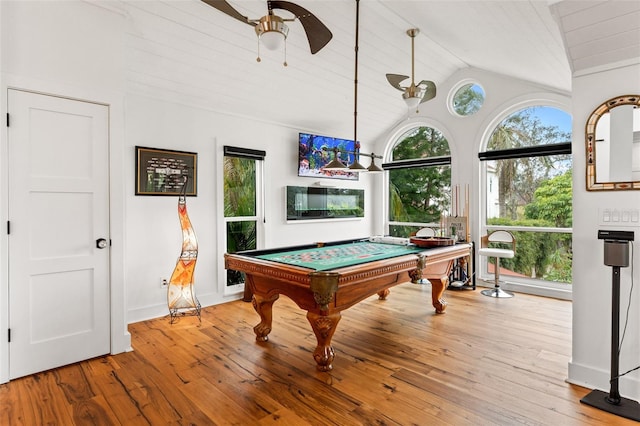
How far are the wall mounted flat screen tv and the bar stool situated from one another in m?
2.52

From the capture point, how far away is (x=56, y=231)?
9.32ft

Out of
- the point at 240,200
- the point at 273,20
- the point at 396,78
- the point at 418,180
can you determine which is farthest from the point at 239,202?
the point at 418,180

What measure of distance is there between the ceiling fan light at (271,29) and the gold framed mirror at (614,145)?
2205mm

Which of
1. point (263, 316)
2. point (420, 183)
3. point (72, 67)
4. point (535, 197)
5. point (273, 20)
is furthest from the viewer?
point (420, 183)

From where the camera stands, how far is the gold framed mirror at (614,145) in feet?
7.61

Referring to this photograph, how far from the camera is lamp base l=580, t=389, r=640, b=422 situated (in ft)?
6.93

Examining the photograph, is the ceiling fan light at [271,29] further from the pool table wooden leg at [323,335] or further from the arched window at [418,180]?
the arched window at [418,180]

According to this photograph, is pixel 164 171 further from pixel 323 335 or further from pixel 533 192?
pixel 533 192

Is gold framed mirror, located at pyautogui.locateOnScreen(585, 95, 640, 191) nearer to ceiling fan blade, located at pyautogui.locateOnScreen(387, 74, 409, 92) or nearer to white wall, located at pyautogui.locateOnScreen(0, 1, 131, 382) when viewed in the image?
ceiling fan blade, located at pyautogui.locateOnScreen(387, 74, 409, 92)

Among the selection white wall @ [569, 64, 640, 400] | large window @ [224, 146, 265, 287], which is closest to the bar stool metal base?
white wall @ [569, 64, 640, 400]

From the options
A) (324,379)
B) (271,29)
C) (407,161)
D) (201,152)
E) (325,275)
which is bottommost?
(324,379)

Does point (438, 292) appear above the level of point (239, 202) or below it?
below

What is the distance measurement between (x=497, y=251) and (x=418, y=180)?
2004 millimetres

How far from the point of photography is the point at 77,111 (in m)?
2.92
